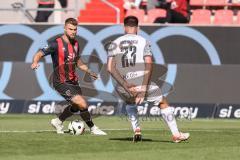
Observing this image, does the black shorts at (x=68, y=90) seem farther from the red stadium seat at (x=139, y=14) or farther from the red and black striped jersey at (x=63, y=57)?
the red stadium seat at (x=139, y=14)

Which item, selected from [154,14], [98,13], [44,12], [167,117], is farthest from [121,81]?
[98,13]

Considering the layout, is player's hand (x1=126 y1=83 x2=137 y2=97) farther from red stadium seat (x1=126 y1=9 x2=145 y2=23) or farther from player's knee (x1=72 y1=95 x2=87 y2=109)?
red stadium seat (x1=126 y1=9 x2=145 y2=23)

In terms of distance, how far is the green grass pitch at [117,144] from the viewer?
41.3ft

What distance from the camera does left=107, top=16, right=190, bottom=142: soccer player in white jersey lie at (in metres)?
14.6

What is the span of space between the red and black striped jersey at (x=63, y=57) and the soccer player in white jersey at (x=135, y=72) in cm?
237

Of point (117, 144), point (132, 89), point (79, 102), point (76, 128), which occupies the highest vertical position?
point (132, 89)

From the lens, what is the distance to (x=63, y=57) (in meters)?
17.0

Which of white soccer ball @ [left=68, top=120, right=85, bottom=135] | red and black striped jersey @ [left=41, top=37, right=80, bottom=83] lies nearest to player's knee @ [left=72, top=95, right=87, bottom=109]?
white soccer ball @ [left=68, top=120, right=85, bottom=135]

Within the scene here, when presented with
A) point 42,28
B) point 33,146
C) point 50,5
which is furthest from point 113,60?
point 50,5

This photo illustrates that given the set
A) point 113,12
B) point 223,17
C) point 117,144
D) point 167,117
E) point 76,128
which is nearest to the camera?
point 117,144

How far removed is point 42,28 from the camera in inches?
1012

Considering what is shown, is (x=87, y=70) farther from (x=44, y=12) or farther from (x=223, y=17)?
(x=44, y=12)

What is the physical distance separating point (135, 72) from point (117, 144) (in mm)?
1280

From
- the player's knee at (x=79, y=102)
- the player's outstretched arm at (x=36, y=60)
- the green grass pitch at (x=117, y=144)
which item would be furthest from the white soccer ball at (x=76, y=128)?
the player's outstretched arm at (x=36, y=60)
